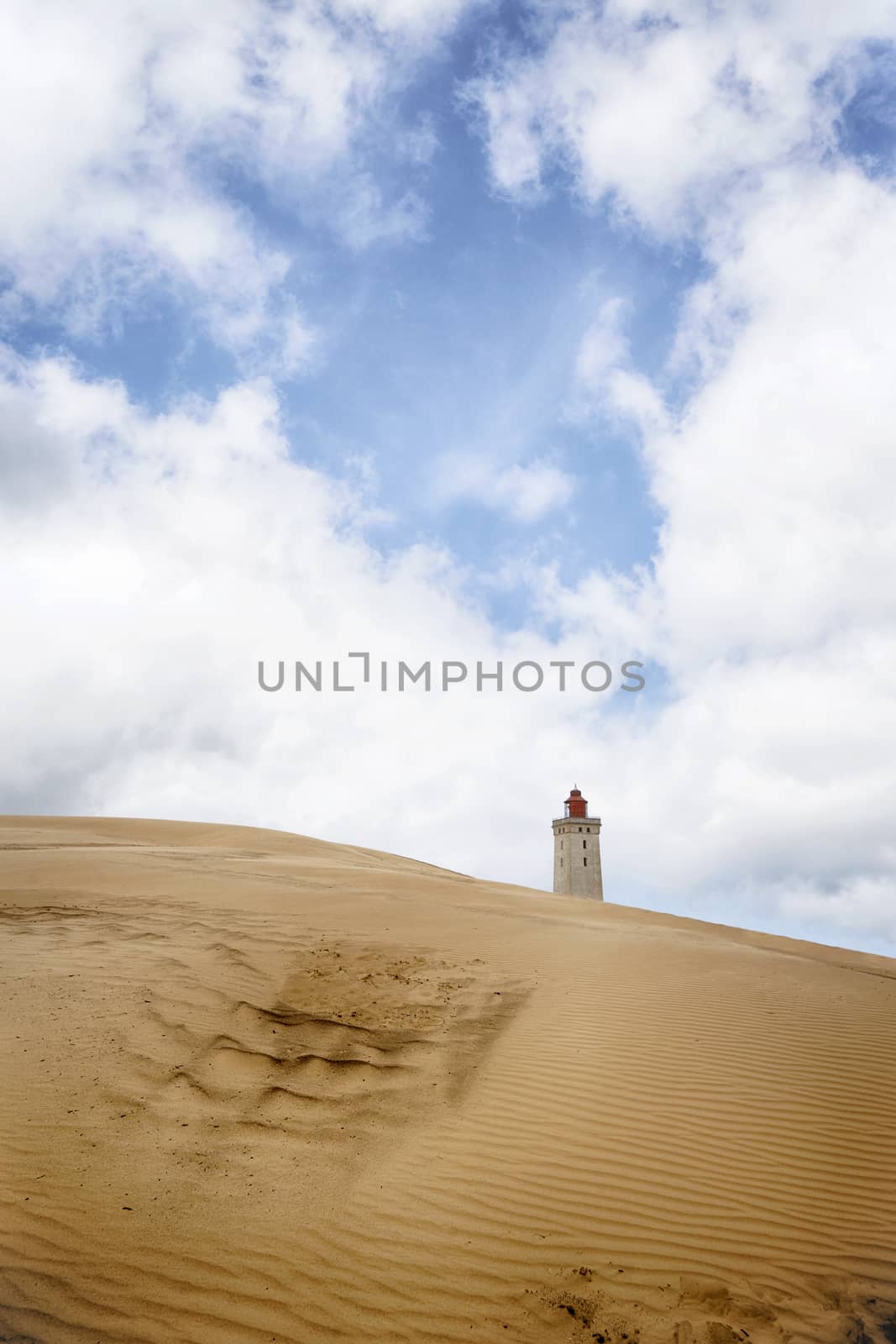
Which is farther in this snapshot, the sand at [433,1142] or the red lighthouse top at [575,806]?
the red lighthouse top at [575,806]

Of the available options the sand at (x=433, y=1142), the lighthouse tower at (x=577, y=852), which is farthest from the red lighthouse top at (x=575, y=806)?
the sand at (x=433, y=1142)

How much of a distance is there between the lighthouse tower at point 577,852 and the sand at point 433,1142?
134 ft

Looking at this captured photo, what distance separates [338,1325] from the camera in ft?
15.0

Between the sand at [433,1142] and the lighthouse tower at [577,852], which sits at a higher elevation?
the lighthouse tower at [577,852]

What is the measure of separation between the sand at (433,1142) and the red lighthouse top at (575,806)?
41897 millimetres

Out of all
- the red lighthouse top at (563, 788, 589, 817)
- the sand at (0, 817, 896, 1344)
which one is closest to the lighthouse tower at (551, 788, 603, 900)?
the red lighthouse top at (563, 788, 589, 817)

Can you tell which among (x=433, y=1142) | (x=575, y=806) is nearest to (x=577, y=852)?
(x=575, y=806)

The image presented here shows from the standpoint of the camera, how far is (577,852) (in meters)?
52.8

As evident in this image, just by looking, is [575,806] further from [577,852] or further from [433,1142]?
[433,1142]

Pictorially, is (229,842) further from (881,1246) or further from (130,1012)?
(881,1246)

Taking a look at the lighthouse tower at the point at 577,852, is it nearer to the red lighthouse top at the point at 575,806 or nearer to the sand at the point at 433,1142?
the red lighthouse top at the point at 575,806

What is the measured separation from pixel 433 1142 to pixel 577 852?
4750cm

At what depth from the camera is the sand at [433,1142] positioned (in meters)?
4.79

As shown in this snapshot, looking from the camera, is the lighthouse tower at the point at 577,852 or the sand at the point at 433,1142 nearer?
the sand at the point at 433,1142
